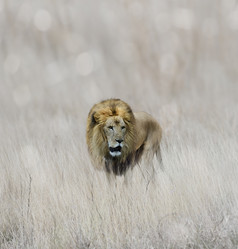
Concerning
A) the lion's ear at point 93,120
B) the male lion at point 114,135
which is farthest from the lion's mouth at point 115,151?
the lion's ear at point 93,120

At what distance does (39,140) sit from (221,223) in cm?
249

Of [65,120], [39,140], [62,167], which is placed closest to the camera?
[62,167]

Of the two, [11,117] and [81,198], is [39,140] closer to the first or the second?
[11,117]

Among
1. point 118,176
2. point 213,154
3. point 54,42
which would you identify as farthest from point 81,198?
point 54,42

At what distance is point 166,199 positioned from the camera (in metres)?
3.77

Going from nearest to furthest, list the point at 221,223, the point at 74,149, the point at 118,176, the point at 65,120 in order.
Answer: the point at 221,223 < the point at 118,176 < the point at 74,149 < the point at 65,120

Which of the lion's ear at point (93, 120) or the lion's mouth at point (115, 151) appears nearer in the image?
the lion's mouth at point (115, 151)

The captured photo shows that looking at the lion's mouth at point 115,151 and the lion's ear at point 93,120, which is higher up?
the lion's ear at point 93,120

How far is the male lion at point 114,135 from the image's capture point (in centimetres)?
351

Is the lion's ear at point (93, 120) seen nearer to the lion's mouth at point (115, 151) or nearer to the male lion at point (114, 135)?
the male lion at point (114, 135)

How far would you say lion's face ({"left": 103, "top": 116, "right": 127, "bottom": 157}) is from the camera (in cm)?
348

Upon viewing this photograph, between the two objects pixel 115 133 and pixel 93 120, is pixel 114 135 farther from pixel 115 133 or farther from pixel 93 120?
pixel 93 120

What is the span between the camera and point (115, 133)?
3482 mm

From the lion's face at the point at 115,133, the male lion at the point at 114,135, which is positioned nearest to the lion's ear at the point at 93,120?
the male lion at the point at 114,135
